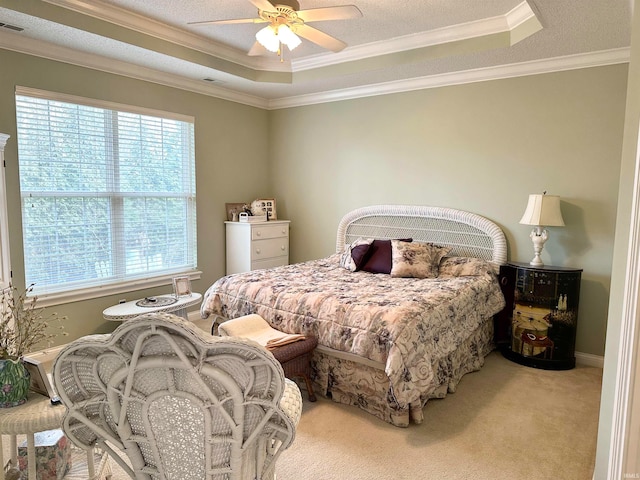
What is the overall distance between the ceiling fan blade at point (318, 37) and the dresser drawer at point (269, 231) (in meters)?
2.42

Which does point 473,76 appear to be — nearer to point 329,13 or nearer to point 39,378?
point 329,13

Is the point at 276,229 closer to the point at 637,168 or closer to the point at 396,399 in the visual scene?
the point at 396,399

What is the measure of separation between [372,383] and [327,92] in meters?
3.47

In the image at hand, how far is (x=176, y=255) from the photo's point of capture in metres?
4.64

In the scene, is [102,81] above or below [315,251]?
above

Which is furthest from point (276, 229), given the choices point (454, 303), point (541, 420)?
point (541, 420)

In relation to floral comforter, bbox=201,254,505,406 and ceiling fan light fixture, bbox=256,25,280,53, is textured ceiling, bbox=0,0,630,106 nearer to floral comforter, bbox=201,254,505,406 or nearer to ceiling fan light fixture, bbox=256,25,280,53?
ceiling fan light fixture, bbox=256,25,280,53

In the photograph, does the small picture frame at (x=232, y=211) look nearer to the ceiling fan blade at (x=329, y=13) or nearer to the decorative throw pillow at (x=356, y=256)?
the decorative throw pillow at (x=356, y=256)

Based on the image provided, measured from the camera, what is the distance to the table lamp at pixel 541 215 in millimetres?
3521

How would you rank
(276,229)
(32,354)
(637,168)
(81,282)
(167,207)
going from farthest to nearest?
(276,229) → (167,207) → (81,282) → (32,354) → (637,168)

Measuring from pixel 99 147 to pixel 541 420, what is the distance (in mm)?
4072

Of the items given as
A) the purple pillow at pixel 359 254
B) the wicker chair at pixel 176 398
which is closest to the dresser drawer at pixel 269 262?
the purple pillow at pixel 359 254

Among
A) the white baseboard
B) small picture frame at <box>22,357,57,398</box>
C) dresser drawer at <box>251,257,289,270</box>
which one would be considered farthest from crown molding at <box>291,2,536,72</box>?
small picture frame at <box>22,357,57,398</box>

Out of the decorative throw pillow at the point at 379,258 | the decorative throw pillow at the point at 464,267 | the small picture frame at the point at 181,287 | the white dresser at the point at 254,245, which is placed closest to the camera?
the decorative throw pillow at the point at 464,267
